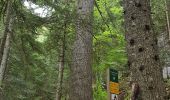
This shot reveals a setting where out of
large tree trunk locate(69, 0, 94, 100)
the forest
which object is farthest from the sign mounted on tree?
large tree trunk locate(69, 0, 94, 100)

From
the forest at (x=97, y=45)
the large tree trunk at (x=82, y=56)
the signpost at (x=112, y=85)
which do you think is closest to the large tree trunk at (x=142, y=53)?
the forest at (x=97, y=45)

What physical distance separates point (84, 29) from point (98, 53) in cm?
425

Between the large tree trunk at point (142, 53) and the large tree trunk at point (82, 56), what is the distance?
311 centimetres

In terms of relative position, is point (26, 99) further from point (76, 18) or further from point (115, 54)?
point (76, 18)

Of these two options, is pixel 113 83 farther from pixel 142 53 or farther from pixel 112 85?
pixel 142 53

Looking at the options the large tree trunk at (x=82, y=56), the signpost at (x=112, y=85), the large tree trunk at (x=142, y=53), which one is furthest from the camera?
the large tree trunk at (x=82, y=56)

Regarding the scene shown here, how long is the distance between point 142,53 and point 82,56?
354 centimetres

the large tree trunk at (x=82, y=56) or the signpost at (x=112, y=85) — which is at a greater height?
the large tree trunk at (x=82, y=56)

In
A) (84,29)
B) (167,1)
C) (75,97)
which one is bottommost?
(75,97)

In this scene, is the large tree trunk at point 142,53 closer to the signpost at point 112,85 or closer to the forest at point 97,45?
the forest at point 97,45

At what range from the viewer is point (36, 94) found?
80.2 feet

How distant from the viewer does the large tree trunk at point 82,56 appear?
7.86 m

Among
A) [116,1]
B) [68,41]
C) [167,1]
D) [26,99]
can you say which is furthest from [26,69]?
[26,99]

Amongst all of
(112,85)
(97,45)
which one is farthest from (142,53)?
(97,45)
